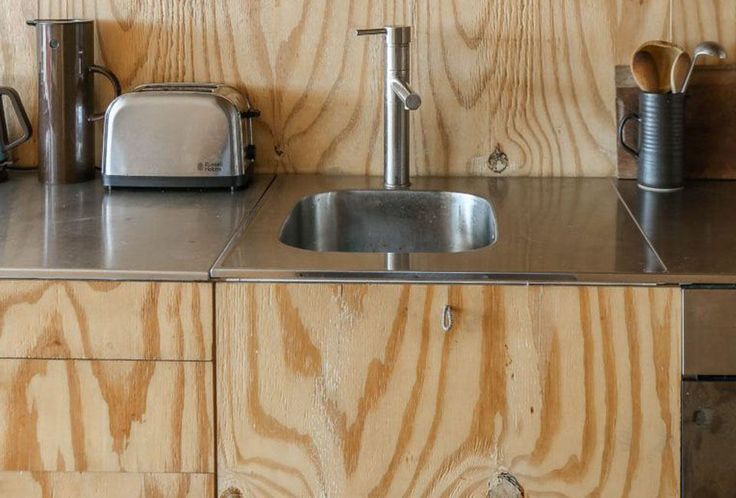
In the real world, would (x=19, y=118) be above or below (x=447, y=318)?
above

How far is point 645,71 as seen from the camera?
226 cm

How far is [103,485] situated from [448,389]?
0.54 metres

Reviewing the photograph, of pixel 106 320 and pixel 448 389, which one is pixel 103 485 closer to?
pixel 106 320

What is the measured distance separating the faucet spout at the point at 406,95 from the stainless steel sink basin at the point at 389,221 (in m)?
0.20

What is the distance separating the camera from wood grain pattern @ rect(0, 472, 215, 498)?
1844mm

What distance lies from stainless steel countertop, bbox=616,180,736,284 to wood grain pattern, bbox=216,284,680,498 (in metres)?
0.07

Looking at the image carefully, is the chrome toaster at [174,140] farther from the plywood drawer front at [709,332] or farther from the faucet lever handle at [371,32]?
the plywood drawer front at [709,332]

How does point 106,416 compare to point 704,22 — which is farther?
point 704,22

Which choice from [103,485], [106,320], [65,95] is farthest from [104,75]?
[103,485]

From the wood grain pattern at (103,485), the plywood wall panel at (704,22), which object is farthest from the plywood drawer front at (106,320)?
the plywood wall panel at (704,22)

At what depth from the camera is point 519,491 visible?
183 cm

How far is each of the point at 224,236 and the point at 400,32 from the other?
55 centimetres

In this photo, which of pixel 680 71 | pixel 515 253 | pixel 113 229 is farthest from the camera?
pixel 680 71

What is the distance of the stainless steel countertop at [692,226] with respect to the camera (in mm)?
1791
